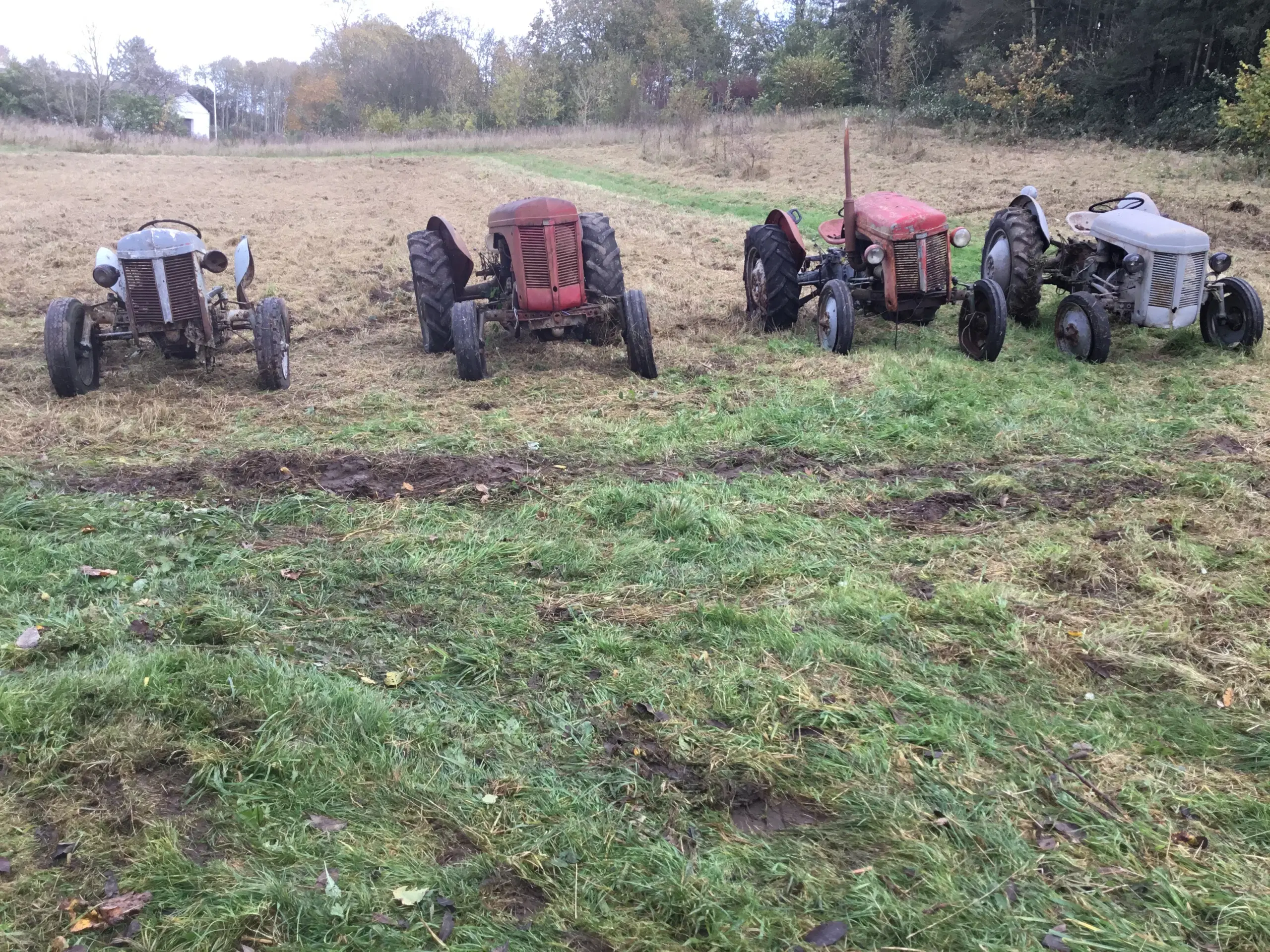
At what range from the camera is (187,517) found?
4727 millimetres

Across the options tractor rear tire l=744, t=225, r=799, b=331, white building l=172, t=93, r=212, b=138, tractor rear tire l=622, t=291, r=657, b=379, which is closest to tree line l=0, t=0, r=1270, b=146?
white building l=172, t=93, r=212, b=138

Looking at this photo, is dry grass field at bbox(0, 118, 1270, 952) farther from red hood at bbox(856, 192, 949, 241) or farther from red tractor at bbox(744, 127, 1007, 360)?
red hood at bbox(856, 192, 949, 241)

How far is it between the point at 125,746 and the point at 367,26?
7758 centimetres

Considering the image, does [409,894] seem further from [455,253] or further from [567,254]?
[455,253]

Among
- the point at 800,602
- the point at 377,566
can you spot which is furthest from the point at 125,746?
the point at 800,602

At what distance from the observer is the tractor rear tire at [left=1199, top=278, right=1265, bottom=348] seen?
7.71m

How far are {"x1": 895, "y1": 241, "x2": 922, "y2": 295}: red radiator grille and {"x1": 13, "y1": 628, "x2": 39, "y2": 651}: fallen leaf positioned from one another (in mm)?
7061

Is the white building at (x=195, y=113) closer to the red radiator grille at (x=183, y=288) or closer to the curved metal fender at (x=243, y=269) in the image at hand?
the curved metal fender at (x=243, y=269)

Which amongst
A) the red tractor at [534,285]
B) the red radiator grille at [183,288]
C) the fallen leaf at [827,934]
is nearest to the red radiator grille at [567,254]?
the red tractor at [534,285]

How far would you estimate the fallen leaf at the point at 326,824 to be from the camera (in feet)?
8.54

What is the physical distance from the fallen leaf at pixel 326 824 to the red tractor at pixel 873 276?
21.1 feet

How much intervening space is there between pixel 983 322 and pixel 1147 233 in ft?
4.91

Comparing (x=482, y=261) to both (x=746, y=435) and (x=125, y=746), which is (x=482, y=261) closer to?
(x=746, y=435)

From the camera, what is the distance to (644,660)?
3426mm
